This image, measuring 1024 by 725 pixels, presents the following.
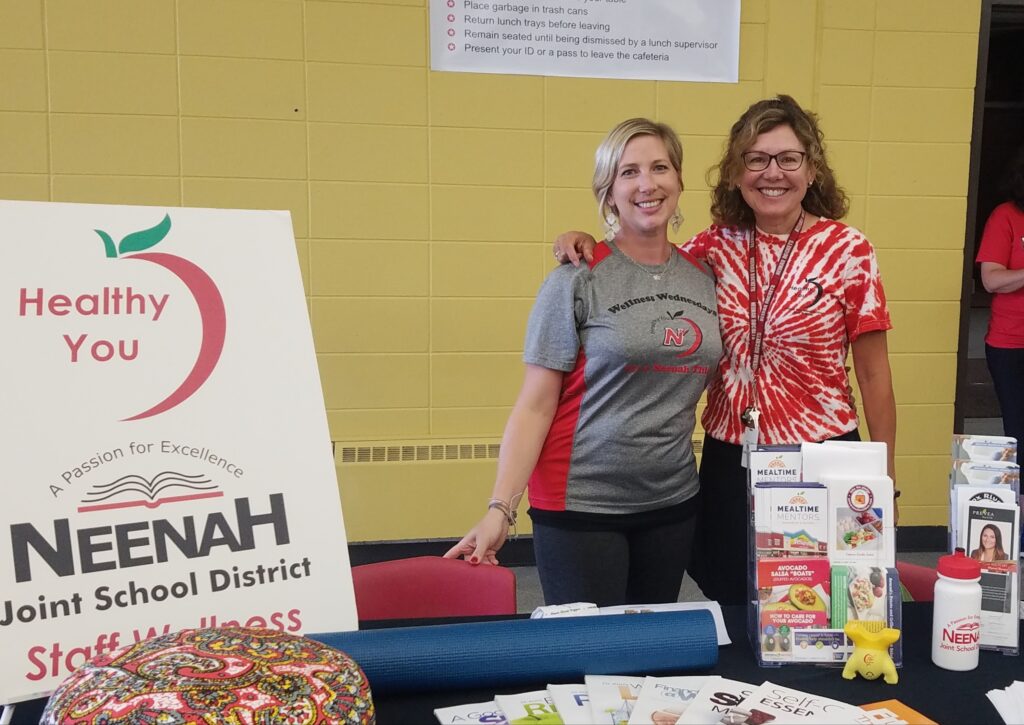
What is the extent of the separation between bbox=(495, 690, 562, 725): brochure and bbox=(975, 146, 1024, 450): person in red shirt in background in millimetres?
3045

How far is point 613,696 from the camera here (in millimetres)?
999

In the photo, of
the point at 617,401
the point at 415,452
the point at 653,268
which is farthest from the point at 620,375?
the point at 415,452

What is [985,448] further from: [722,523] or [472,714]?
[472,714]

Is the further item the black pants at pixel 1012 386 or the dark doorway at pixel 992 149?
the dark doorway at pixel 992 149

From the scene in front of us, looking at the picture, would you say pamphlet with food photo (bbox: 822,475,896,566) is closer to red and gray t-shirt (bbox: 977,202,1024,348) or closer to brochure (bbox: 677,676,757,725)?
brochure (bbox: 677,676,757,725)

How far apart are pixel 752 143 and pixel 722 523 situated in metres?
0.77

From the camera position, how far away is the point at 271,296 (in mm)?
1169

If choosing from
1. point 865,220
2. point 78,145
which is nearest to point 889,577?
point 865,220

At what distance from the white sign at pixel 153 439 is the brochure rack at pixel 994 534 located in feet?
2.81

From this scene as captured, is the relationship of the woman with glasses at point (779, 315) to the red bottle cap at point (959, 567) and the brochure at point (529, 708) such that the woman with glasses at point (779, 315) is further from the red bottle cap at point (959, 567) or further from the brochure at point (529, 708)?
the brochure at point (529, 708)

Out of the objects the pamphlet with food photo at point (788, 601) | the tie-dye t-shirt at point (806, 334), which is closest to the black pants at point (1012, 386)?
the tie-dye t-shirt at point (806, 334)

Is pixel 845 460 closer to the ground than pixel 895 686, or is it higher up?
higher up

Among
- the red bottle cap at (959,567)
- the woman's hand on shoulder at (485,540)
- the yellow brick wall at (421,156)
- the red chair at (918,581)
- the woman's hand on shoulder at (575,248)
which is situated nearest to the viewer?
the red bottle cap at (959,567)

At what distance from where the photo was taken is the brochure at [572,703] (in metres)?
0.95
